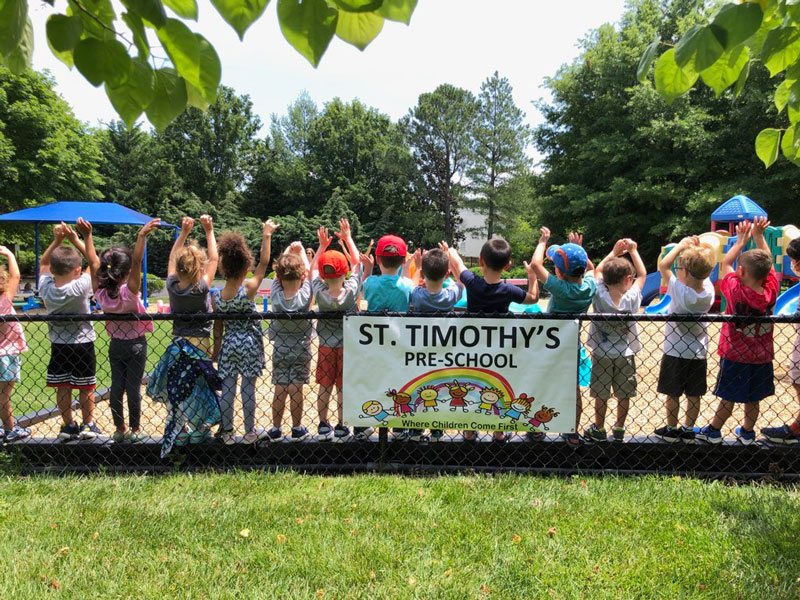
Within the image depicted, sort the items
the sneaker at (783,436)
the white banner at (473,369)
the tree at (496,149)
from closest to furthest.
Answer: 1. the white banner at (473,369)
2. the sneaker at (783,436)
3. the tree at (496,149)

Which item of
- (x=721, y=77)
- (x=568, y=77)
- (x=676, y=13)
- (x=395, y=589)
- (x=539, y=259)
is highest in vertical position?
(x=676, y=13)

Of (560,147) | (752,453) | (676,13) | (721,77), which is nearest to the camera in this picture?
(721,77)

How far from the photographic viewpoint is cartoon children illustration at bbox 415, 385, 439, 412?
12.0 ft

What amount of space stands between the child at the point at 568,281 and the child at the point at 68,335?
130 inches

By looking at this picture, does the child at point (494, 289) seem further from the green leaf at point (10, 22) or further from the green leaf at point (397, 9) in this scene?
the green leaf at point (10, 22)

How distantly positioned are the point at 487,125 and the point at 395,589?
137 feet

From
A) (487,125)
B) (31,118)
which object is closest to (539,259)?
(31,118)

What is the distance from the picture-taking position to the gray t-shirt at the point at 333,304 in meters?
4.10

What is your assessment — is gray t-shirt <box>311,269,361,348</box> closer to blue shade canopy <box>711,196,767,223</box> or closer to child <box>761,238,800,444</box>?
child <box>761,238,800,444</box>

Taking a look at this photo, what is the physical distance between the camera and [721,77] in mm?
1657

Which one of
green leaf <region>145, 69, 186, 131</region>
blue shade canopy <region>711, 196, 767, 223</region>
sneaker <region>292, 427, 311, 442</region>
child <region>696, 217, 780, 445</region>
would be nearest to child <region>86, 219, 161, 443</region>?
sneaker <region>292, 427, 311, 442</region>

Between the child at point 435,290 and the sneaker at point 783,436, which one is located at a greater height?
the child at point 435,290

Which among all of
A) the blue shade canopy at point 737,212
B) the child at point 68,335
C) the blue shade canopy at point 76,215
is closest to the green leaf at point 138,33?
the child at point 68,335

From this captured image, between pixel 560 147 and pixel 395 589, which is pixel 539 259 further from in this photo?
pixel 560 147
